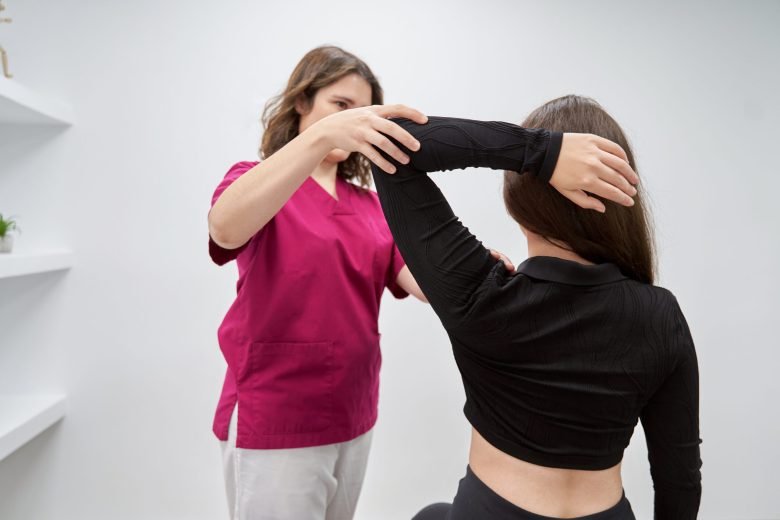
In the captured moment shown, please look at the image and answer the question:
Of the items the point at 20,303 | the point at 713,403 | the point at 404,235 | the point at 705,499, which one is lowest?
the point at 705,499

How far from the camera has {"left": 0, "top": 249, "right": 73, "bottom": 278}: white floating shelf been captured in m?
1.52

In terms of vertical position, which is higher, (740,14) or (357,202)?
(740,14)

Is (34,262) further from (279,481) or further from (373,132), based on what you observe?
(373,132)

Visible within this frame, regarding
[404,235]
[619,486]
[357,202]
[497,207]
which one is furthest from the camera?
[497,207]

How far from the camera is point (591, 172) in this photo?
57 cm

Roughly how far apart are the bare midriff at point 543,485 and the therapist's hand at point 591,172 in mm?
345

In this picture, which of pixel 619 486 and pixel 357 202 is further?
pixel 357 202

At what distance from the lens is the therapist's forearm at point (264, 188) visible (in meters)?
0.74

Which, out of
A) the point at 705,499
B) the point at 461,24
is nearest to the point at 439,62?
the point at 461,24

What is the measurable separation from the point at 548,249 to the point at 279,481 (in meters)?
0.70

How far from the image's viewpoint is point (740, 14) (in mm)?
2107

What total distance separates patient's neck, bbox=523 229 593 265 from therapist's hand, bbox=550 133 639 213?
0.32 feet

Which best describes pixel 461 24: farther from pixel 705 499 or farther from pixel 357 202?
pixel 705 499

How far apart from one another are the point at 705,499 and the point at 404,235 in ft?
7.59
